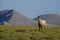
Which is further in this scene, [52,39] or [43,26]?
[43,26]

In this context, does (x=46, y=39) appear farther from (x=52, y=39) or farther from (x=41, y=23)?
(x=41, y=23)

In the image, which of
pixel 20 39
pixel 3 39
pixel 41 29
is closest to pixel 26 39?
pixel 20 39

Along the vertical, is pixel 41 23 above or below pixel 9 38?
above

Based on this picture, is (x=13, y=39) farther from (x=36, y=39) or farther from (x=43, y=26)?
(x=43, y=26)

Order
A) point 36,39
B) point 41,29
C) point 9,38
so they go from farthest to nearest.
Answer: point 41,29 < point 9,38 < point 36,39

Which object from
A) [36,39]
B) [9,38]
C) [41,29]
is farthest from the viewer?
[41,29]

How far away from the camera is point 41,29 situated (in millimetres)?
25844

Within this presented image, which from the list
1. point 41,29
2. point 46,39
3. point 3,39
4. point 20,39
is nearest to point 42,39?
point 46,39

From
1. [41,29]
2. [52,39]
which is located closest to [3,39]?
[52,39]

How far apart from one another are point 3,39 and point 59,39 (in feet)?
13.1

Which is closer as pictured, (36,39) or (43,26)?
(36,39)

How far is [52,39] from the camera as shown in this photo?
17.6 metres

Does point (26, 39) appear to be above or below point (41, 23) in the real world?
below

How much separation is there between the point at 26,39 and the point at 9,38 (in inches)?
54.7
